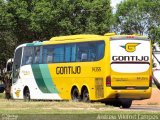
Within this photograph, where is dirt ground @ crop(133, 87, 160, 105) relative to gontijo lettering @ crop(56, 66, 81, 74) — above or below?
below

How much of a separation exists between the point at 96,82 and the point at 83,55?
5.17ft

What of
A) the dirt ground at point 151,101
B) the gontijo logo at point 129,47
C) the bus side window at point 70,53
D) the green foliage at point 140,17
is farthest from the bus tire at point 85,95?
the green foliage at point 140,17

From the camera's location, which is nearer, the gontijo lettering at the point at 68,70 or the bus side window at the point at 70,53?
the gontijo lettering at the point at 68,70

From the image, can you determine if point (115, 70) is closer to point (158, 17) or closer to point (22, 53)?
point (22, 53)

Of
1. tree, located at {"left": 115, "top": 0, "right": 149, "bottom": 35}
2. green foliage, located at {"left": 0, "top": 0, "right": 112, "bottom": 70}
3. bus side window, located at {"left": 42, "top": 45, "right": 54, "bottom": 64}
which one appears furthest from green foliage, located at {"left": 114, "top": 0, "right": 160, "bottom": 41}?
bus side window, located at {"left": 42, "top": 45, "right": 54, "bottom": 64}

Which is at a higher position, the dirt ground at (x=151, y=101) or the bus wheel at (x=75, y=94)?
the bus wheel at (x=75, y=94)

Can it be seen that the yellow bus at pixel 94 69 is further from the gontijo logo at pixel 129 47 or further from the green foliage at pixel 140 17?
the green foliage at pixel 140 17

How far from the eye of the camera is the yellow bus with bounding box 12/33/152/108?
26844 millimetres

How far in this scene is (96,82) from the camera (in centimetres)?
2752

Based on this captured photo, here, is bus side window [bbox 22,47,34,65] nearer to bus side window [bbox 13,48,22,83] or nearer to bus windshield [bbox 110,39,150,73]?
bus side window [bbox 13,48,22,83]

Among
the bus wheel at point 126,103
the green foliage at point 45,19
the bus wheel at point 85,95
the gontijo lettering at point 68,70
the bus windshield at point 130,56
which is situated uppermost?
the green foliage at point 45,19

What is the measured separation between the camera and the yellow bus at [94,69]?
26.8 m

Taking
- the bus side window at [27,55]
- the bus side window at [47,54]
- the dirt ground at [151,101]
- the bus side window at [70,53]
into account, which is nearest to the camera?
the bus side window at [70,53]

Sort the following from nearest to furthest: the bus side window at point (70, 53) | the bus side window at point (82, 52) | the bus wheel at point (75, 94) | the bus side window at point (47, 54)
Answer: the bus side window at point (82, 52), the bus wheel at point (75, 94), the bus side window at point (70, 53), the bus side window at point (47, 54)
